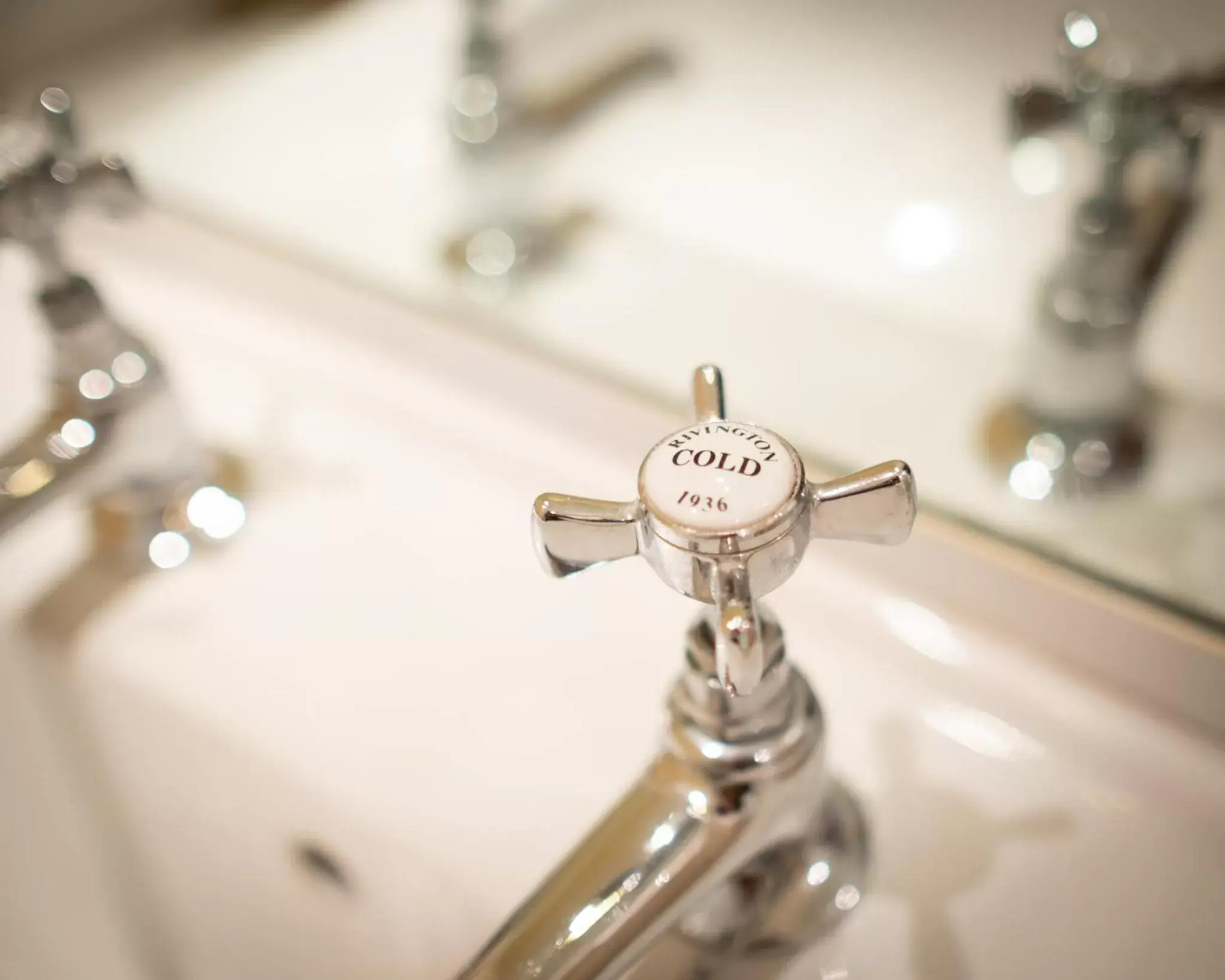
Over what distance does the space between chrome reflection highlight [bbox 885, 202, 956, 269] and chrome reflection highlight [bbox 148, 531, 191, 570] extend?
0.30 meters

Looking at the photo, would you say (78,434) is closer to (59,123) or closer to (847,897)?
(59,123)

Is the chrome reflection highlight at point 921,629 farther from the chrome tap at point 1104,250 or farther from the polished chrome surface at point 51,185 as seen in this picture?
the polished chrome surface at point 51,185

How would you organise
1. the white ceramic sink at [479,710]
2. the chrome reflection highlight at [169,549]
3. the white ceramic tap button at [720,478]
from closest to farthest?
the white ceramic tap button at [720,478] < the white ceramic sink at [479,710] < the chrome reflection highlight at [169,549]

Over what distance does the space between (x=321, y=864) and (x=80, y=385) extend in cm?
18

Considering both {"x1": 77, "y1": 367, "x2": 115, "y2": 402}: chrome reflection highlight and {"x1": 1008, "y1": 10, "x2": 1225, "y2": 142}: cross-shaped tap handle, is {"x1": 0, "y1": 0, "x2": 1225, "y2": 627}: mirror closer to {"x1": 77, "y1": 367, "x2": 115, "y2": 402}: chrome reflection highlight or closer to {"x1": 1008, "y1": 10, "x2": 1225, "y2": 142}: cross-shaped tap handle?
{"x1": 1008, "y1": 10, "x2": 1225, "y2": 142}: cross-shaped tap handle

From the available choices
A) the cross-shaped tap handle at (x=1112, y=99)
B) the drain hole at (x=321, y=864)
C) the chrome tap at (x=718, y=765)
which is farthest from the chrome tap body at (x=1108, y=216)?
the drain hole at (x=321, y=864)

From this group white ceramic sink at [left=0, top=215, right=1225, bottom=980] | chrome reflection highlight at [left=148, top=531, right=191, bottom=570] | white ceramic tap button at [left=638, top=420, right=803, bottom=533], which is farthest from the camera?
chrome reflection highlight at [left=148, top=531, right=191, bottom=570]

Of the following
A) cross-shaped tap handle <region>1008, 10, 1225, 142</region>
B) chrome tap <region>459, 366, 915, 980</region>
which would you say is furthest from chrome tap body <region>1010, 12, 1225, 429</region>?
chrome tap <region>459, 366, 915, 980</region>

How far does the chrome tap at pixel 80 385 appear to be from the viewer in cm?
35

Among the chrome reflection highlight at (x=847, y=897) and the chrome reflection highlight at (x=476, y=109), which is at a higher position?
the chrome reflection highlight at (x=476, y=109)

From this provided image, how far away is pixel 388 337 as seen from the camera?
47cm

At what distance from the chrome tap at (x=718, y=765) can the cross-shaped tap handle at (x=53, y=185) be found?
8.9 inches

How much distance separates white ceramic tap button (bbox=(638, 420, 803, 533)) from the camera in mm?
208

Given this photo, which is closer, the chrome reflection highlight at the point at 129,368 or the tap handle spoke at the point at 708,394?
the tap handle spoke at the point at 708,394
